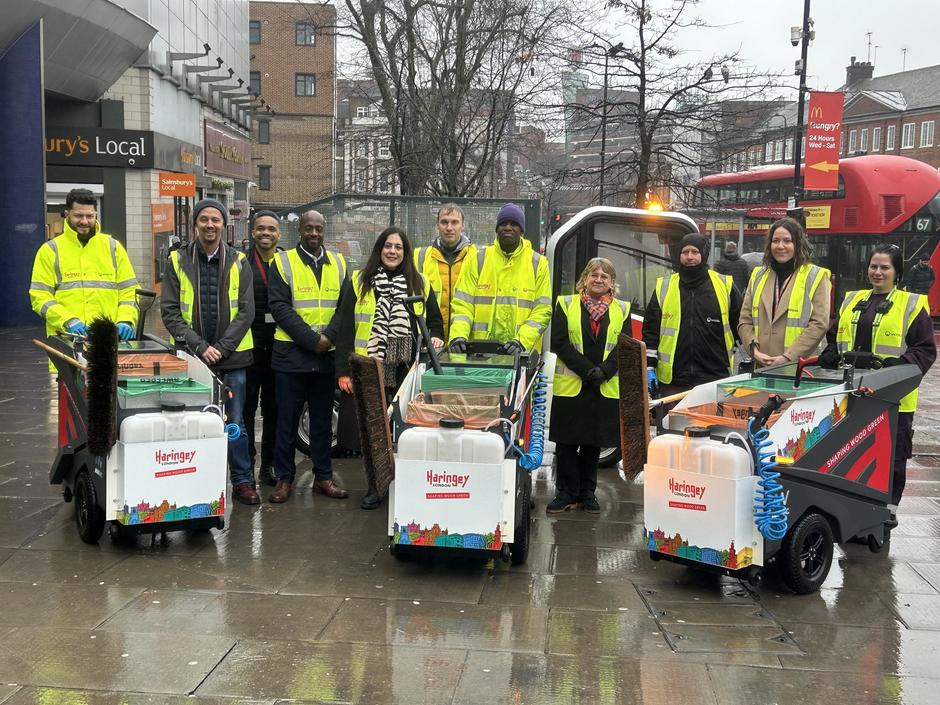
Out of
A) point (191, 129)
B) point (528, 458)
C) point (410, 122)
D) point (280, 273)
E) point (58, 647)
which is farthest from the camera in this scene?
point (191, 129)

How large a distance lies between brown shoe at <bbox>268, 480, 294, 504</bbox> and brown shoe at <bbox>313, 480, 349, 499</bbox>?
23cm

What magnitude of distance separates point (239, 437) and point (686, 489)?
333 cm

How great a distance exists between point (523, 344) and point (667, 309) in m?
1.02

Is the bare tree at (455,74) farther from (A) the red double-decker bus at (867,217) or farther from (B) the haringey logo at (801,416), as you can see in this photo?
(B) the haringey logo at (801,416)

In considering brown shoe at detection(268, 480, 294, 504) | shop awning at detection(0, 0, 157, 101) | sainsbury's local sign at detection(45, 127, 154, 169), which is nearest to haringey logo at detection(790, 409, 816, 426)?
brown shoe at detection(268, 480, 294, 504)

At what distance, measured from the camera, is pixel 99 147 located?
2478 cm

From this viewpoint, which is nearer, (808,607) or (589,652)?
(589,652)

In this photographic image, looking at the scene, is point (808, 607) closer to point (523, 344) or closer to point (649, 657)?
point (649, 657)

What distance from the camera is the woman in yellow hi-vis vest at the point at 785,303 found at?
6.91m

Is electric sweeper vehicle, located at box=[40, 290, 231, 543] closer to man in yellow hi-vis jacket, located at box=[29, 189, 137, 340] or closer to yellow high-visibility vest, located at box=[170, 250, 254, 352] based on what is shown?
man in yellow hi-vis jacket, located at box=[29, 189, 137, 340]

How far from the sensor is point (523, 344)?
702 cm

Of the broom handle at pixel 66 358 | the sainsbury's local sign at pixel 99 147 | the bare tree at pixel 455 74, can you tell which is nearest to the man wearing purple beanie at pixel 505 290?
the broom handle at pixel 66 358

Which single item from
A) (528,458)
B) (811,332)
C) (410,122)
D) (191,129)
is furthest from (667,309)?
(191,129)

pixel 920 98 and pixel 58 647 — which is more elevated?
pixel 920 98
